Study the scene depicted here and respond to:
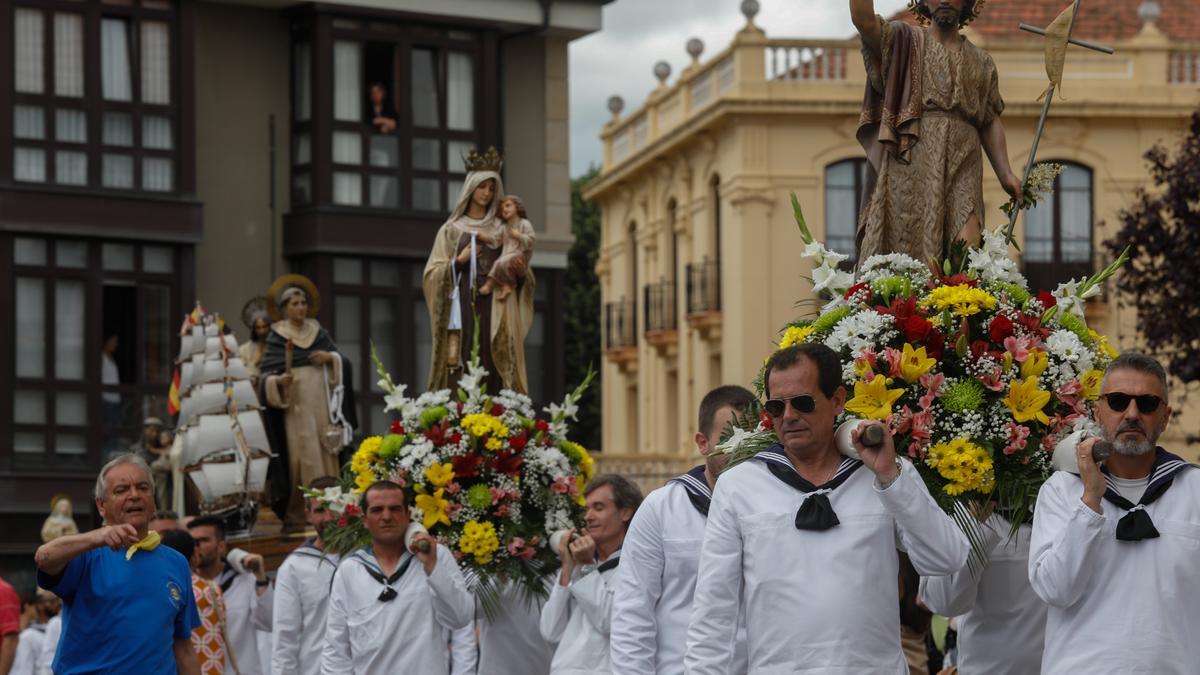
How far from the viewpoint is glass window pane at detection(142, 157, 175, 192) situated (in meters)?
32.6

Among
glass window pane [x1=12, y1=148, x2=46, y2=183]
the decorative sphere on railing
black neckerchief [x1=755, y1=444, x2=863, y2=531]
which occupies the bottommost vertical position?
black neckerchief [x1=755, y1=444, x2=863, y2=531]

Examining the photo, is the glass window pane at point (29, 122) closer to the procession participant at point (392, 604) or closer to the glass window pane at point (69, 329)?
the glass window pane at point (69, 329)

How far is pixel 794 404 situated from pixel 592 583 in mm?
4082

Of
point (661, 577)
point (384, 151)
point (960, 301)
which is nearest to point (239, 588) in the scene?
point (661, 577)

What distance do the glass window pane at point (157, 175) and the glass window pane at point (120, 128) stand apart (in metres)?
0.39

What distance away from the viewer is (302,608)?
572 inches

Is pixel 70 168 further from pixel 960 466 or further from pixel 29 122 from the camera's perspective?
pixel 960 466

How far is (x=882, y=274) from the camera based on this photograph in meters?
9.44

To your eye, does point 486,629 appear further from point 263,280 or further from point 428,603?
point 263,280

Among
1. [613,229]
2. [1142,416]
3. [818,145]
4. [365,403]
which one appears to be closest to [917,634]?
[1142,416]

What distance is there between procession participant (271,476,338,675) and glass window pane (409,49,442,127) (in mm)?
20281

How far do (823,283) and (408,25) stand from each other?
25.5 meters

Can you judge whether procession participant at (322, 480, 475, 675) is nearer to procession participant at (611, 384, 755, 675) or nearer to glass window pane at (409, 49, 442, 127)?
procession participant at (611, 384, 755, 675)

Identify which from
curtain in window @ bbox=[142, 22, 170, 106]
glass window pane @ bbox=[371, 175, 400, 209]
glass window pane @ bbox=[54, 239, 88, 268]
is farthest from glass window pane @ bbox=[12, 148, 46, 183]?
glass window pane @ bbox=[371, 175, 400, 209]
